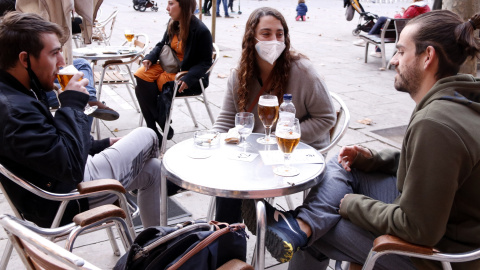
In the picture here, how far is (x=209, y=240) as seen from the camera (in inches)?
57.4

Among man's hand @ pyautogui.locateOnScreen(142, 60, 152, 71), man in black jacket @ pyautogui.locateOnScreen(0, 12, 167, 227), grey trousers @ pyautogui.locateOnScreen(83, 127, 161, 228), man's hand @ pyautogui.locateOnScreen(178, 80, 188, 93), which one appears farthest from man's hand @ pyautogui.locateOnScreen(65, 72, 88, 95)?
man's hand @ pyautogui.locateOnScreen(142, 60, 152, 71)

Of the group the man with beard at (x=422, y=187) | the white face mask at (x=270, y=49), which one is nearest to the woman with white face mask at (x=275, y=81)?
the white face mask at (x=270, y=49)

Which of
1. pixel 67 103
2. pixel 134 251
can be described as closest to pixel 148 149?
pixel 67 103

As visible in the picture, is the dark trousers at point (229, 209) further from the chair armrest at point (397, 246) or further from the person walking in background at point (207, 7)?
the person walking in background at point (207, 7)

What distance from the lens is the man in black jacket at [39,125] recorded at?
6.73ft

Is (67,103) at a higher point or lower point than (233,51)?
higher

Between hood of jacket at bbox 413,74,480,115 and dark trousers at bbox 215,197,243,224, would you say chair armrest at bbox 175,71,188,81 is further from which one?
hood of jacket at bbox 413,74,480,115

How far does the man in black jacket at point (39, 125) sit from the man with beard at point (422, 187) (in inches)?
36.2

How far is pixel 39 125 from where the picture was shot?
6.87 ft

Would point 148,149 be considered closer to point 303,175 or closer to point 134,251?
point 303,175

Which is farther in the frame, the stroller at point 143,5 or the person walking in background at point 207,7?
the stroller at point 143,5

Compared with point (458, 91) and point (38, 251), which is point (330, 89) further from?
point (38, 251)

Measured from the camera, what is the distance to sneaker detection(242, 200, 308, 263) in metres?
1.88

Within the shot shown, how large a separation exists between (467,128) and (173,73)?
135 inches
